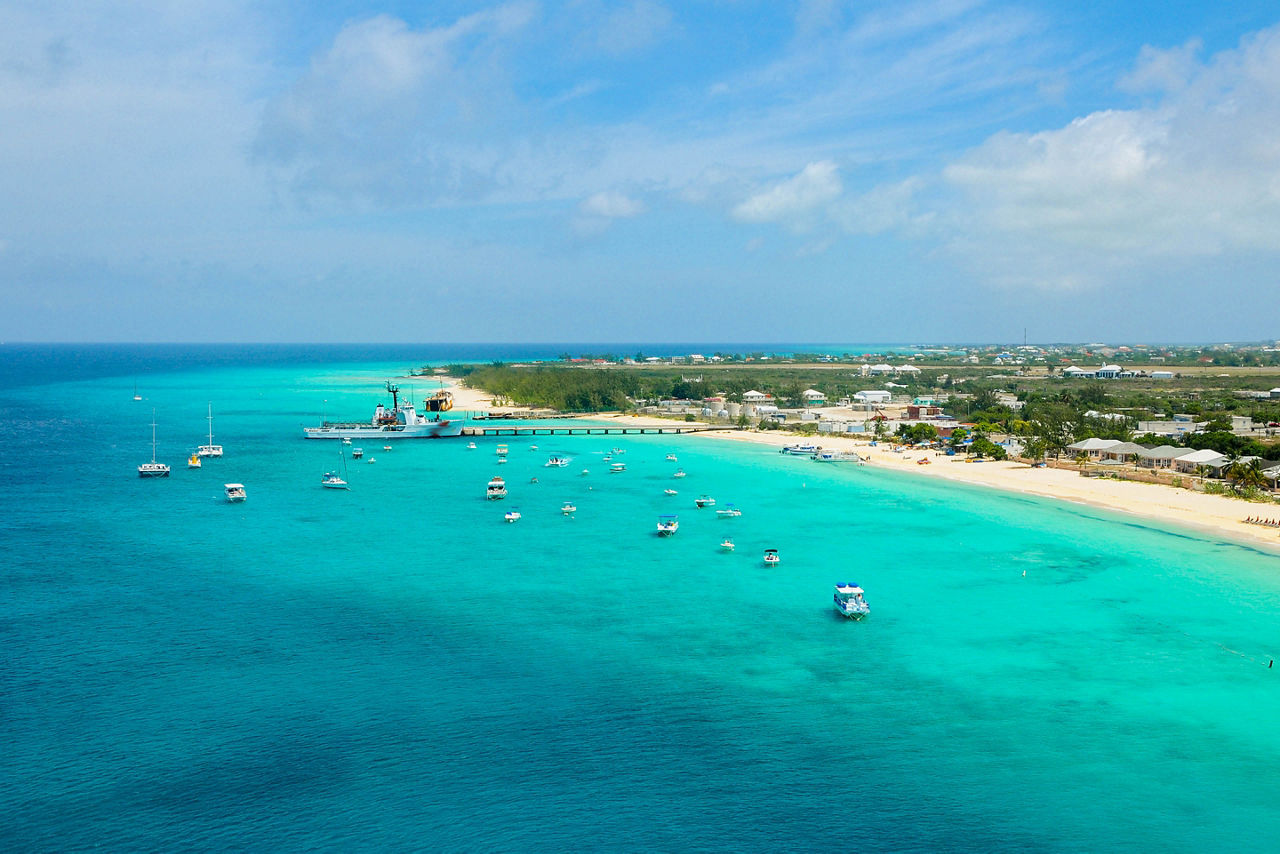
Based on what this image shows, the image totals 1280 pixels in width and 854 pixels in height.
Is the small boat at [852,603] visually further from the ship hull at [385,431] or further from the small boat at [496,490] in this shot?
the ship hull at [385,431]

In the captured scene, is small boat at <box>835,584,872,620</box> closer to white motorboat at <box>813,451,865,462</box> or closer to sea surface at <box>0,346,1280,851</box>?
sea surface at <box>0,346,1280,851</box>

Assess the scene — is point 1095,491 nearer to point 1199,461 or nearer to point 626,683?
point 1199,461

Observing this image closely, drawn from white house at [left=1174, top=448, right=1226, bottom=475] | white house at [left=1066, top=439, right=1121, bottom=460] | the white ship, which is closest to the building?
the white ship

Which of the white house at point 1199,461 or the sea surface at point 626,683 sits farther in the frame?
the white house at point 1199,461

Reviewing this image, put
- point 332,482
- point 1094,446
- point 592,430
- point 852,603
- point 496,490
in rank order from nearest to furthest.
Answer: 1. point 852,603
2. point 496,490
3. point 332,482
4. point 1094,446
5. point 592,430

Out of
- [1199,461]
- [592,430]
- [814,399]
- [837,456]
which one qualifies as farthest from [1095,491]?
[814,399]

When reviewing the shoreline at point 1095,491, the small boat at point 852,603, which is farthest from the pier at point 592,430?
the small boat at point 852,603
